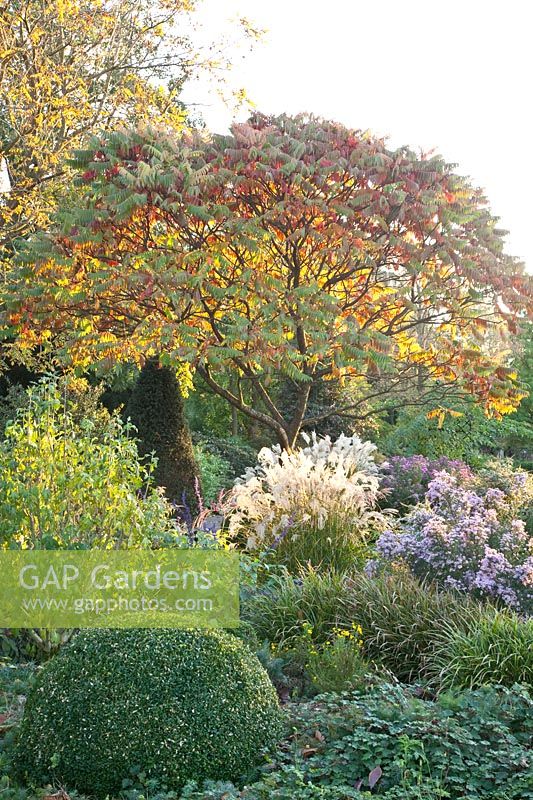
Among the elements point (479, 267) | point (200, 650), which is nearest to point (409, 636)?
point (200, 650)

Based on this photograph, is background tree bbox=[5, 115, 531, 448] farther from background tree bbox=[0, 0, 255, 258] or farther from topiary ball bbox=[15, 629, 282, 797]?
topiary ball bbox=[15, 629, 282, 797]

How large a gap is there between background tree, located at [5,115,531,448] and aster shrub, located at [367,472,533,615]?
2981 millimetres

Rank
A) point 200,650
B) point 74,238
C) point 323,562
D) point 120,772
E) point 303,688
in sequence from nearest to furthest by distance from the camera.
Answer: point 120,772, point 200,650, point 303,688, point 323,562, point 74,238

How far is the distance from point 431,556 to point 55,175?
6.68m

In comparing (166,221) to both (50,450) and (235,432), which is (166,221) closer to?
(50,450)

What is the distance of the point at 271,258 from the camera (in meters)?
9.98

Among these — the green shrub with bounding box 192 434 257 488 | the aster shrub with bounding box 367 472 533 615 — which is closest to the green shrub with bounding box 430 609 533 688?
the aster shrub with bounding box 367 472 533 615

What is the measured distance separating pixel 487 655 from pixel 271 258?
6.46 m

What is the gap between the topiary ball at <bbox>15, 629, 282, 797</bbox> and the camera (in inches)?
128

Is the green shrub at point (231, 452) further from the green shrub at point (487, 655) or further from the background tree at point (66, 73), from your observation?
the green shrub at point (487, 655)

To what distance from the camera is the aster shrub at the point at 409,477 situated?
1102 centimetres

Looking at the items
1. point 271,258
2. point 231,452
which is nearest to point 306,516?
point 271,258

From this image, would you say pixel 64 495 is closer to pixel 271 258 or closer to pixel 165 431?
pixel 165 431

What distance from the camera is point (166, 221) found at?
30.8 ft
